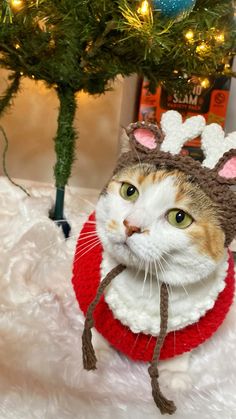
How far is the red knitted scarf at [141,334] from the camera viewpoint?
1.80 ft

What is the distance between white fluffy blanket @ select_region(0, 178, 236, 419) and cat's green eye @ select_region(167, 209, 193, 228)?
0.73 ft

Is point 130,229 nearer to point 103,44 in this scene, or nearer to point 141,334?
point 141,334

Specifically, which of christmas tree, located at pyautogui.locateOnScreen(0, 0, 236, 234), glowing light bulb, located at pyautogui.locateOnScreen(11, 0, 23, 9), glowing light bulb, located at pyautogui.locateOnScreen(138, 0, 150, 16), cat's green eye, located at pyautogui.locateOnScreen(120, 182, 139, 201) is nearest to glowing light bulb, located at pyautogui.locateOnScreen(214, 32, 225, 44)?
christmas tree, located at pyautogui.locateOnScreen(0, 0, 236, 234)

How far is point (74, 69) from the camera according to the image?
77cm

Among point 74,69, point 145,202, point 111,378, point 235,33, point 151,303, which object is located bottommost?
point 111,378

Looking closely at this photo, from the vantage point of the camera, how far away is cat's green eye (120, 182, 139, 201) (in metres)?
0.47

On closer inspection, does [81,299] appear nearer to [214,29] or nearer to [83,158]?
[214,29]

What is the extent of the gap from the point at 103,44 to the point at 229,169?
0.42 metres

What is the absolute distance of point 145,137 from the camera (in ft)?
1.64

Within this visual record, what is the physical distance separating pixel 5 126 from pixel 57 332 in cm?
75

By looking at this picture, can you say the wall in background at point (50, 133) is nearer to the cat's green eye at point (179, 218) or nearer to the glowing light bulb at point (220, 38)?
the glowing light bulb at point (220, 38)

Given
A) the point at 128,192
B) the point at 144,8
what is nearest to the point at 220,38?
the point at 144,8

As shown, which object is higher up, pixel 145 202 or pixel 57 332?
pixel 145 202

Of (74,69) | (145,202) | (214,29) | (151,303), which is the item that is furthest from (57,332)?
(214,29)
